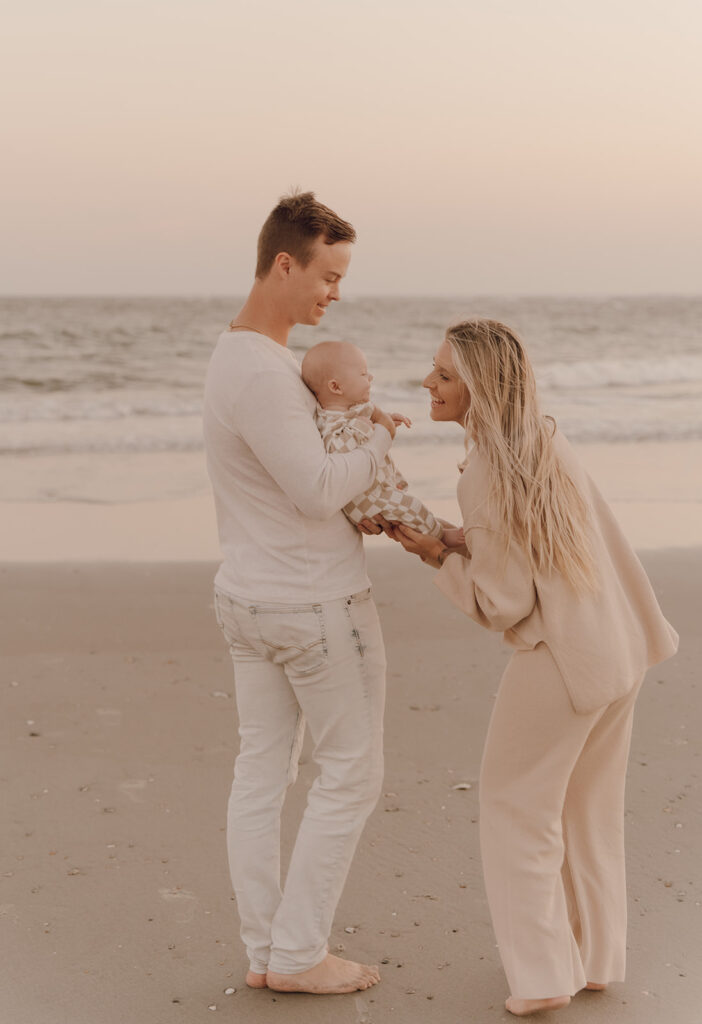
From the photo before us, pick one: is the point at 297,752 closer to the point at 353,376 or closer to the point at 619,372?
the point at 353,376

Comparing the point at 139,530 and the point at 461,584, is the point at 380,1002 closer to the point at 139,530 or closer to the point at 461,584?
the point at 461,584

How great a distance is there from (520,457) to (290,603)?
2.17ft

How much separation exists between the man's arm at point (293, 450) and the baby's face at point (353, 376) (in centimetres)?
13

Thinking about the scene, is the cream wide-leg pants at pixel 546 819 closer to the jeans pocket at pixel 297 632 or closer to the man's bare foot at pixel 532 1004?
the man's bare foot at pixel 532 1004

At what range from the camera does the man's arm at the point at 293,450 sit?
104 inches

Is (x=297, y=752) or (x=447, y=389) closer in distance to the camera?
(x=447, y=389)

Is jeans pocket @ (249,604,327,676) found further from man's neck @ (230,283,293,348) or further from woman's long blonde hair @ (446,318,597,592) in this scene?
man's neck @ (230,283,293,348)

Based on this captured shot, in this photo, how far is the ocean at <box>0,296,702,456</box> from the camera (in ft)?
47.2

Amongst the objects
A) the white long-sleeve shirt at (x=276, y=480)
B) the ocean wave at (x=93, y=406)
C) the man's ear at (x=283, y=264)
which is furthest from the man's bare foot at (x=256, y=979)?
the ocean wave at (x=93, y=406)

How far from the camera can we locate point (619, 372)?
71.4 ft

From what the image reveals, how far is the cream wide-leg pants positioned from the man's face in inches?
40.0

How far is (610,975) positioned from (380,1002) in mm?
619

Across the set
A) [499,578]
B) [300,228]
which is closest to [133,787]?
[499,578]

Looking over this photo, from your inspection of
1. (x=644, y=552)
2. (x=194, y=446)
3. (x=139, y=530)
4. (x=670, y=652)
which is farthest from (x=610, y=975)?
(x=194, y=446)
